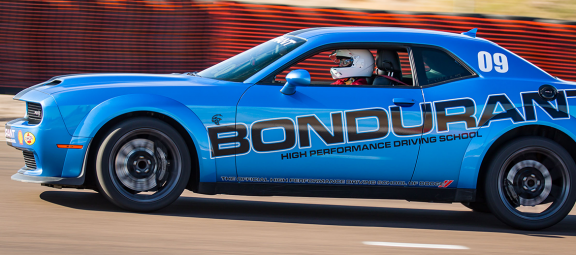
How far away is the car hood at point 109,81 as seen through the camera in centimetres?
477

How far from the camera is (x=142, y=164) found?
15.6ft

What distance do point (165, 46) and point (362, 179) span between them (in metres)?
8.35

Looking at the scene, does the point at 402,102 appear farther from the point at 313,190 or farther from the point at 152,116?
the point at 152,116

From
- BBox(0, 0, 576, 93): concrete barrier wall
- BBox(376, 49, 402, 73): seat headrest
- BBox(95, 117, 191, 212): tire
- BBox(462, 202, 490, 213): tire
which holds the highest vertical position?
BBox(0, 0, 576, 93): concrete barrier wall

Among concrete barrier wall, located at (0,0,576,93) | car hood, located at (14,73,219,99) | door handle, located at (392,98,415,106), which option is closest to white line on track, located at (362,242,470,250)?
door handle, located at (392,98,415,106)

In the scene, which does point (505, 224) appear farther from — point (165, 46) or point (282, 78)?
point (165, 46)

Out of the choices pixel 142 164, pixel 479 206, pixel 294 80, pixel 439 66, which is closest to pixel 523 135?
pixel 439 66

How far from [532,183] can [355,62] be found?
1.76 metres

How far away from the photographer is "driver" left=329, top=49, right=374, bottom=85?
5.14 meters

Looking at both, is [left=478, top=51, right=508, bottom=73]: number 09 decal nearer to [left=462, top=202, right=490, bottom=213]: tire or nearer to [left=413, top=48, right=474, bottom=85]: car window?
[left=413, top=48, right=474, bottom=85]: car window

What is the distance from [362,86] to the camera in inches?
193

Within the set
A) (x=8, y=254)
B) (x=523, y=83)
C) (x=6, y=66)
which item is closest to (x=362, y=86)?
(x=523, y=83)

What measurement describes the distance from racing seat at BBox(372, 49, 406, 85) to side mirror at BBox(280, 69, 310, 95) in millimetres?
674

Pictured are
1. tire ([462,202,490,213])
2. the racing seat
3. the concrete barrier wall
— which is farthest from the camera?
the concrete barrier wall
